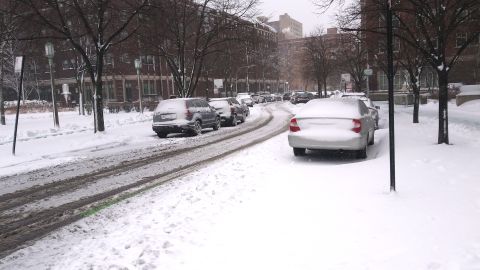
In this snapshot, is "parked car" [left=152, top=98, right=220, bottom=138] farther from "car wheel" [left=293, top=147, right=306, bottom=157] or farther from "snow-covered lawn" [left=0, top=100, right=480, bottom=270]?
"snow-covered lawn" [left=0, top=100, right=480, bottom=270]

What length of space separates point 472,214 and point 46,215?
236 inches

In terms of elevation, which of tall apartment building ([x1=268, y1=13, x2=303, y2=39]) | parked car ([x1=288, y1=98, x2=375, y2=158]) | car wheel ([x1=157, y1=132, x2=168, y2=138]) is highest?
tall apartment building ([x1=268, y1=13, x2=303, y2=39])

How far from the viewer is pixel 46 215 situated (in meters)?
6.68

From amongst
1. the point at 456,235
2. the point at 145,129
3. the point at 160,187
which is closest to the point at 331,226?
the point at 456,235

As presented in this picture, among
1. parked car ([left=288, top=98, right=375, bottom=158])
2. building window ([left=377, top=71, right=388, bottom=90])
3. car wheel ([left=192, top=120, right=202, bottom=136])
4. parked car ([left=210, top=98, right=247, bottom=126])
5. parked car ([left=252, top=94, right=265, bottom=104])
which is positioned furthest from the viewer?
parked car ([left=252, top=94, right=265, bottom=104])

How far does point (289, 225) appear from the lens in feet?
17.7

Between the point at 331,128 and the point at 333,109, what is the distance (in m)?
0.64

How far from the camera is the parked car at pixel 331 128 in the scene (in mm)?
9844

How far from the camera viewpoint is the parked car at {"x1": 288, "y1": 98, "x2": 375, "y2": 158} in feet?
32.3

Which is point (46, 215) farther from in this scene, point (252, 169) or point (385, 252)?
point (385, 252)

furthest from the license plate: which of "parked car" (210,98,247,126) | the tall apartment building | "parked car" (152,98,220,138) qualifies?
the tall apartment building

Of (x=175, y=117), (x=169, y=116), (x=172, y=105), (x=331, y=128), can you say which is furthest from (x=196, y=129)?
(x=331, y=128)

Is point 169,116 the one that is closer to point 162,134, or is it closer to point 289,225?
point 162,134

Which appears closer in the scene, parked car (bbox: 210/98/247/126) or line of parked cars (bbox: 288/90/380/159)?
line of parked cars (bbox: 288/90/380/159)
